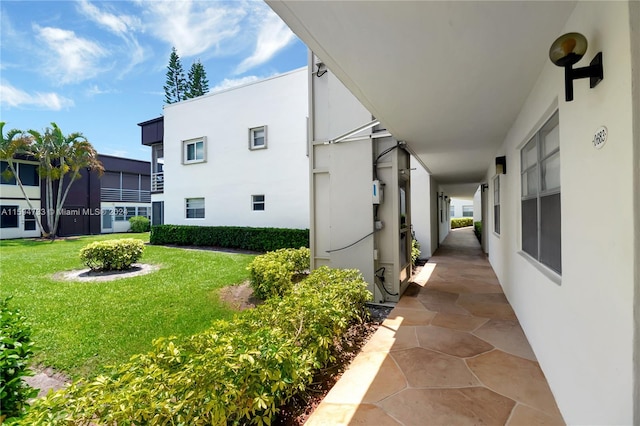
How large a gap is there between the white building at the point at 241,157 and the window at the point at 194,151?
5 centimetres

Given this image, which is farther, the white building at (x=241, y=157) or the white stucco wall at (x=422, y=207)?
the white building at (x=241, y=157)

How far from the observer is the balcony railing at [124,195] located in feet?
74.3

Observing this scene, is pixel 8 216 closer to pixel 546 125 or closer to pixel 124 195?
pixel 124 195

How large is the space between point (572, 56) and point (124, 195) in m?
28.5

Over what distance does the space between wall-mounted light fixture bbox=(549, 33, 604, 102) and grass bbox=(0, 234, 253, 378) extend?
3.55 meters

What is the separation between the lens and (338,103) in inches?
216

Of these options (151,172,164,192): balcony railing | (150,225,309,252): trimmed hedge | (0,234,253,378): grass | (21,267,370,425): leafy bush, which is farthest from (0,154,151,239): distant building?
(21,267,370,425): leafy bush

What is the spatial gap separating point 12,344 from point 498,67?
4.53m

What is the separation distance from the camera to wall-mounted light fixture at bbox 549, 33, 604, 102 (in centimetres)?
153

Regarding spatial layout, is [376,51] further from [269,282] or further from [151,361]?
[269,282]

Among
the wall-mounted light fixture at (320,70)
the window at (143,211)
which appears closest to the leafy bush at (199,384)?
the wall-mounted light fixture at (320,70)

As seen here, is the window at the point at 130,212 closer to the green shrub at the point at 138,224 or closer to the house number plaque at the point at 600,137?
the green shrub at the point at 138,224

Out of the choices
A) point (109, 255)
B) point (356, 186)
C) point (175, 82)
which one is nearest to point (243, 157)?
point (109, 255)

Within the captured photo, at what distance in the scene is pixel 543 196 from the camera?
9.52ft
